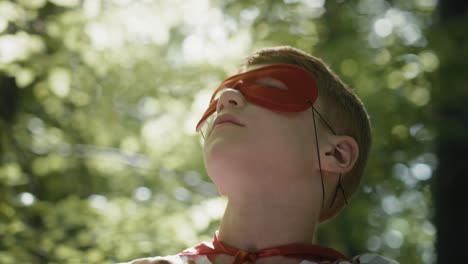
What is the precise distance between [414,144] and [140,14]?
1.77m

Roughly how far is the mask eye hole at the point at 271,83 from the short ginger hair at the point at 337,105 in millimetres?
88

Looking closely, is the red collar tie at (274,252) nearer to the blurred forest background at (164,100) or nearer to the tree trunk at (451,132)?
the blurred forest background at (164,100)

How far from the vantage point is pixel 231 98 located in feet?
4.41

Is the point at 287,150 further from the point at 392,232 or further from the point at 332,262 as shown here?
the point at 392,232

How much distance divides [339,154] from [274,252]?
0.28 metres

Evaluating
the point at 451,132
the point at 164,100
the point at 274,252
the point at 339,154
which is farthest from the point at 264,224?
the point at 164,100

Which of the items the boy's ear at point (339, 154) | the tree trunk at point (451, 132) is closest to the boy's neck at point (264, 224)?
the boy's ear at point (339, 154)

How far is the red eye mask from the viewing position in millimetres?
1322

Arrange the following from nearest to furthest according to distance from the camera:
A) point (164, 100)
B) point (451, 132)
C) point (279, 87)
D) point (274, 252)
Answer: point (274, 252) → point (279, 87) → point (451, 132) → point (164, 100)

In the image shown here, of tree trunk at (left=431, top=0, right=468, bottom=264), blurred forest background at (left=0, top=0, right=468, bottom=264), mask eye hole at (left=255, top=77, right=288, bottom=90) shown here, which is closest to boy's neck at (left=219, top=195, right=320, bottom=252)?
mask eye hole at (left=255, top=77, right=288, bottom=90)

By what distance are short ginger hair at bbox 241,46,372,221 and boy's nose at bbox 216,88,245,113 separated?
6.0 inches

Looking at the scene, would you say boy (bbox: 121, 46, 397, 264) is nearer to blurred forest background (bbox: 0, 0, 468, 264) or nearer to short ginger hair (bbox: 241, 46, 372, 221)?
short ginger hair (bbox: 241, 46, 372, 221)

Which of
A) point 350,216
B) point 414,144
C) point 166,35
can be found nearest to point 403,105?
point 414,144

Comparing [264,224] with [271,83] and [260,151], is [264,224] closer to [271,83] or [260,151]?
[260,151]
